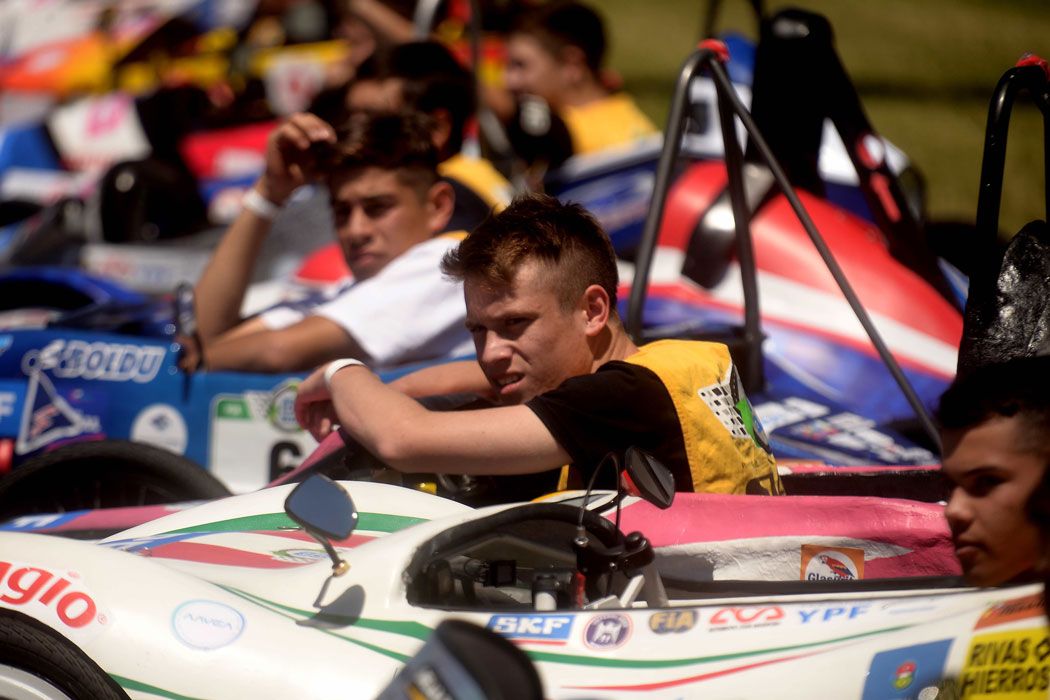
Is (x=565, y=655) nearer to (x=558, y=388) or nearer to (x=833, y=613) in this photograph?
(x=833, y=613)

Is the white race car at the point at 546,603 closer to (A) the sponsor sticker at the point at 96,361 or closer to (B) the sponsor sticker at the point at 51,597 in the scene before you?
(B) the sponsor sticker at the point at 51,597

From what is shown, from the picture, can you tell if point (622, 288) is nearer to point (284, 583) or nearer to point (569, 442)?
point (569, 442)

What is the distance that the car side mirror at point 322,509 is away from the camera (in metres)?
2.14

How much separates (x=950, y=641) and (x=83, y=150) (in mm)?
6877

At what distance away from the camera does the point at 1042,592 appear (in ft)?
6.16

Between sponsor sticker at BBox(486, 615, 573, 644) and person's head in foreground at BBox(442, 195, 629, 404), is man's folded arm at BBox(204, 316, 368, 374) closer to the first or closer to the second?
person's head in foreground at BBox(442, 195, 629, 404)

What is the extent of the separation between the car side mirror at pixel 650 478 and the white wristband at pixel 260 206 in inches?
92.3

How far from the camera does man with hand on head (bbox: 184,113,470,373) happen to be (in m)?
3.97

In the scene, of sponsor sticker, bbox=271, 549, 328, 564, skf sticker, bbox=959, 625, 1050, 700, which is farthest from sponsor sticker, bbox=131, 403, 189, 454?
skf sticker, bbox=959, 625, 1050, 700

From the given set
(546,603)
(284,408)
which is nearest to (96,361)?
(284,408)

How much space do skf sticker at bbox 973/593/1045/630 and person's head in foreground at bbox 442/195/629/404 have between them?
3.62 feet

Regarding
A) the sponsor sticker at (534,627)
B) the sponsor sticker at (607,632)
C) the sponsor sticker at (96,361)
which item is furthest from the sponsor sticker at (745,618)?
the sponsor sticker at (96,361)

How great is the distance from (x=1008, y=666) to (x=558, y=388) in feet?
3.46

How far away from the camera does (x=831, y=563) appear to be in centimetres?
250
